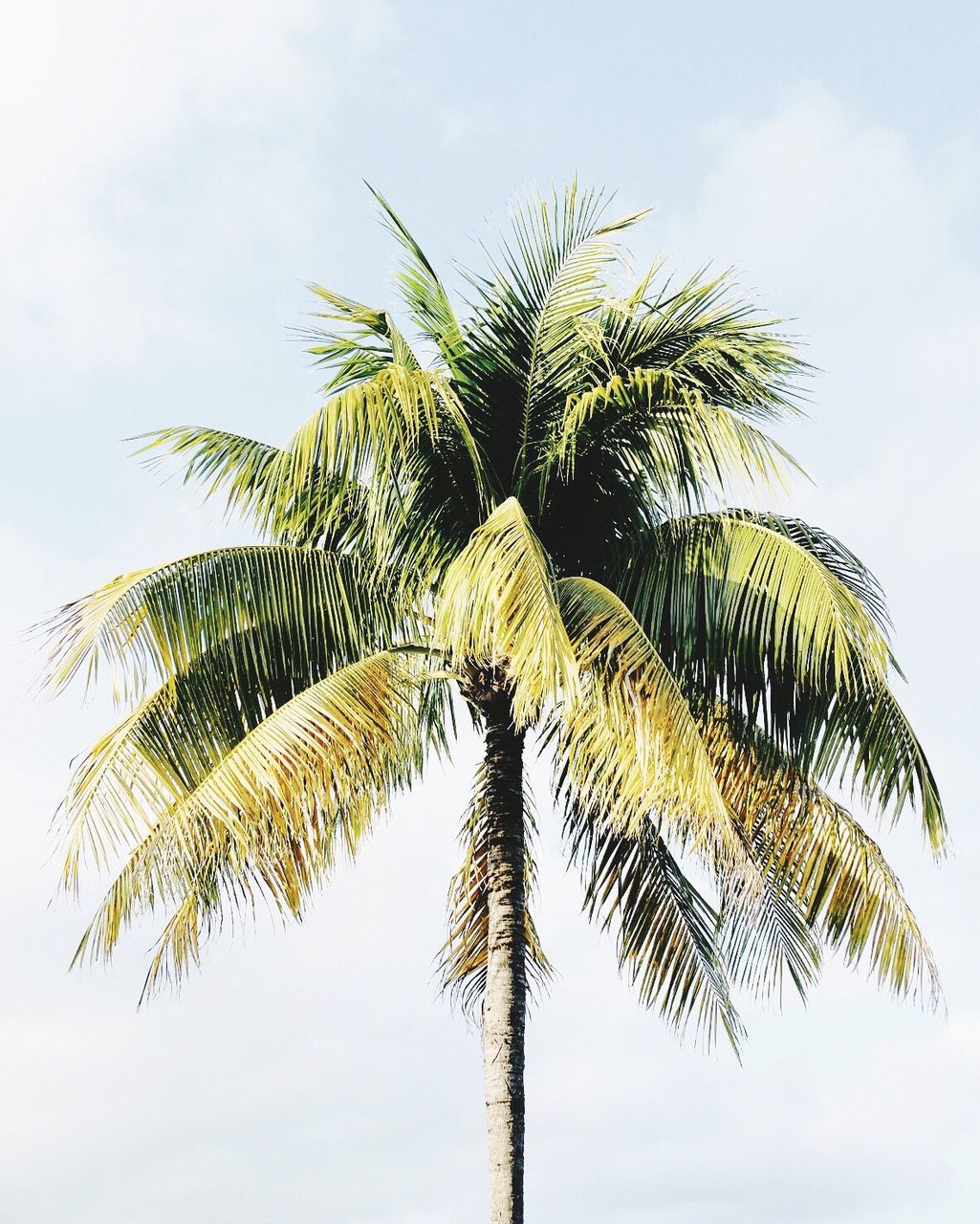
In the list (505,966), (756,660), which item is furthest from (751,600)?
(505,966)

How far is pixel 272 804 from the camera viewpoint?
29.9ft

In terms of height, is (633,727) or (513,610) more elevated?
(513,610)

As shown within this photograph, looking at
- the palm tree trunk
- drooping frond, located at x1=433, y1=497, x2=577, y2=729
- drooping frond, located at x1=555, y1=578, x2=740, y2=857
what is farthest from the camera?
the palm tree trunk

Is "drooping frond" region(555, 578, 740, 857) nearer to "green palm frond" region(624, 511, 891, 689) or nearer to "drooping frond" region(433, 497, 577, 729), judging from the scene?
"drooping frond" region(433, 497, 577, 729)

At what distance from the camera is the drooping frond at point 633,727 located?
8.96m

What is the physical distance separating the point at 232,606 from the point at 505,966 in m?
3.06

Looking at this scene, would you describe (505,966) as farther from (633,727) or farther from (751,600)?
(751,600)

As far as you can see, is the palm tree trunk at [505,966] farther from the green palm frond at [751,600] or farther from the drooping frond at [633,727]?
the green palm frond at [751,600]

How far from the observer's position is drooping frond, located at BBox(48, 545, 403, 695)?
10.1m

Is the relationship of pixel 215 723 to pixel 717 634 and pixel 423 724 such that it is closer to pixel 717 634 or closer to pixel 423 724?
pixel 423 724

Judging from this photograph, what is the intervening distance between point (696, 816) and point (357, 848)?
3507mm

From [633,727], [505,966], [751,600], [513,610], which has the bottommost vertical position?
[505,966]

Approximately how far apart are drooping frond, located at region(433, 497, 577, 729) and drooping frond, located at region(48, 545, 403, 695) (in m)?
1.50

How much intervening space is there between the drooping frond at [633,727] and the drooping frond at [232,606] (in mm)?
1712
